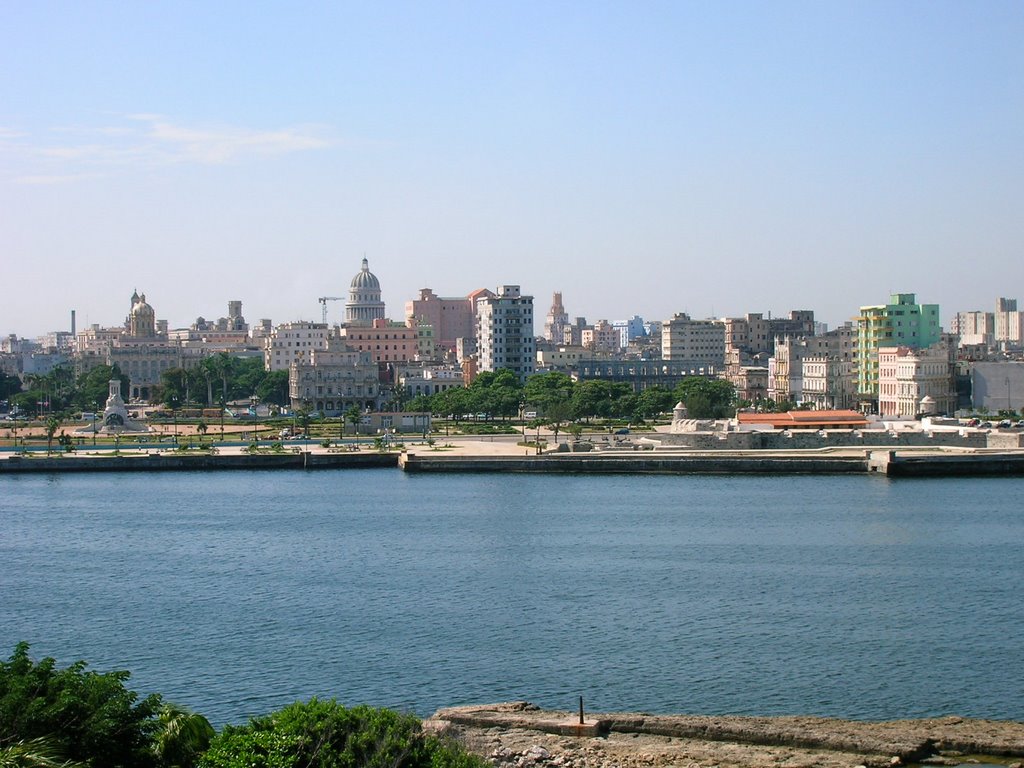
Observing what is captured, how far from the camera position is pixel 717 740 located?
66.3ft

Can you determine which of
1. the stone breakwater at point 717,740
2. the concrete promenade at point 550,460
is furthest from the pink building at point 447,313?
the stone breakwater at point 717,740

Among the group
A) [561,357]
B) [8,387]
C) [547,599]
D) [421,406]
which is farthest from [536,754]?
[561,357]

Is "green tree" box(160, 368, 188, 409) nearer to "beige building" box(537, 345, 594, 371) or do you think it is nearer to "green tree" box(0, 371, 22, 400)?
"green tree" box(0, 371, 22, 400)

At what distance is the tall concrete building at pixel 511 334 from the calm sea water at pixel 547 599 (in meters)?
57.2

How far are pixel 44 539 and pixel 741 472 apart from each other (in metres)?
25.3

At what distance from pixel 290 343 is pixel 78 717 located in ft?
345

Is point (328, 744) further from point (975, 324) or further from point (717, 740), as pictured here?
point (975, 324)

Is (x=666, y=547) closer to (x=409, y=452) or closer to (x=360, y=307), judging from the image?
(x=409, y=452)

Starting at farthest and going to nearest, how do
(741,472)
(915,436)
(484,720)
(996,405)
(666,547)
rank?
(996,405) < (915,436) < (741,472) < (666,547) < (484,720)

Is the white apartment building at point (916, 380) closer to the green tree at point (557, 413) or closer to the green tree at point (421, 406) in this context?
the green tree at point (557, 413)

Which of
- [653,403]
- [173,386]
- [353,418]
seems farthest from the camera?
[173,386]

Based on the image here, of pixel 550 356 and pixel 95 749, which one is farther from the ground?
pixel 550 356

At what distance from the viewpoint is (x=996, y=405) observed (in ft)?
264

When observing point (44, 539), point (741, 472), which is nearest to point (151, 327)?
point (741, 472)
